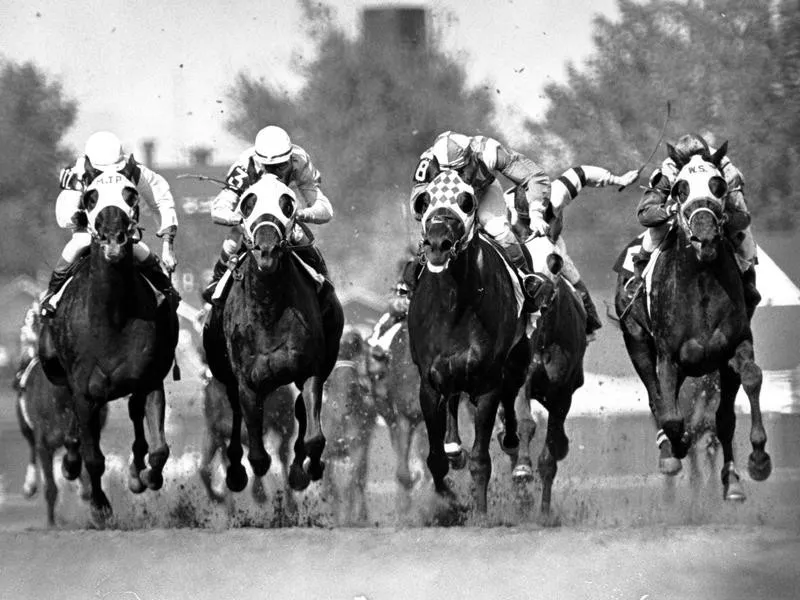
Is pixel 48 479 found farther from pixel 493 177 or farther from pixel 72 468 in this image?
pixel 493 177

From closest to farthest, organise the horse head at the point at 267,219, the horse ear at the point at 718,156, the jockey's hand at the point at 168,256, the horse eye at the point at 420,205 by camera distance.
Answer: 1. the horse eye at the point at 420,205
2. the horse head at the point at 267,219
3. the horse ear at the point at 718,156
4. the jockey's hand at the point at 168,256

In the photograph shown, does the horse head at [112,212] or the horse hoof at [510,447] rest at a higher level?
the horse head at [112,212]

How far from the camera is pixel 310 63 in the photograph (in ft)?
83.1

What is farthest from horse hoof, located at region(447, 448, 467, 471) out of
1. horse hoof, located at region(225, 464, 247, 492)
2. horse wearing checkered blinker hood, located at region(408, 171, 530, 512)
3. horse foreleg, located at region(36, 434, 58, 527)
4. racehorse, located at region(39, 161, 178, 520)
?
horse foreleg, located at region(36, 434, 58, 527)

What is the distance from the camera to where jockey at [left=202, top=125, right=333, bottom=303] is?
47.5 feet

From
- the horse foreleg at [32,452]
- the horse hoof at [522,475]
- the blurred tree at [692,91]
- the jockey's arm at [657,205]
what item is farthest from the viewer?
the blurred tree at [692,91]

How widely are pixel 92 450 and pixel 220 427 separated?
1649mm

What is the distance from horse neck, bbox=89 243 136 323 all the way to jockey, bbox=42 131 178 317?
284mm

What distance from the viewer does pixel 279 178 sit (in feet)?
48.0

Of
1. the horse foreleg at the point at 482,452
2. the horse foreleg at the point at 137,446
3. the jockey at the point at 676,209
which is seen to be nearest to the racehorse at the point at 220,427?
the horse foreleg at the point at 137,446

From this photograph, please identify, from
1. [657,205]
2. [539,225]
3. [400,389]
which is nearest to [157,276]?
[539,225]

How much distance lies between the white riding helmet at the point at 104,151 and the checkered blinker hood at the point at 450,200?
254 cm

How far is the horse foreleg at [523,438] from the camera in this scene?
15223 millimetres

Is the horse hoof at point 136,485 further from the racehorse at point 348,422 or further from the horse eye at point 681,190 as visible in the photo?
the horse eye at point 681,190
